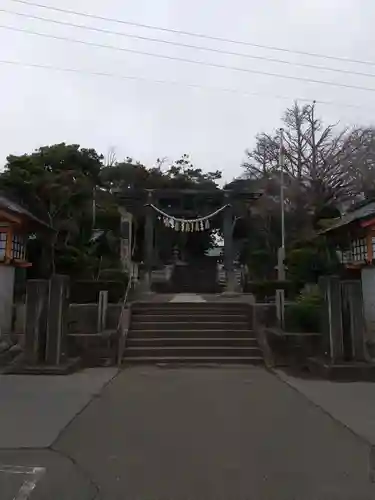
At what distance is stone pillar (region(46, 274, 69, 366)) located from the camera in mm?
10336

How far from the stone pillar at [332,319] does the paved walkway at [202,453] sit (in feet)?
7.94

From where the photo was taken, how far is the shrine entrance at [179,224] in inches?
978

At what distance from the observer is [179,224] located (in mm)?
24922

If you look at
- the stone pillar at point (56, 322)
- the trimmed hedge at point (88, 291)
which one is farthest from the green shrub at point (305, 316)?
the stone pillar at point (56, 322)

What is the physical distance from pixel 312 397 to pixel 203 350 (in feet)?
15.1

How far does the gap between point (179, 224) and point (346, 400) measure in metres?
17.7

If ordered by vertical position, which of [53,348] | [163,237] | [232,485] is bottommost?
[232,485]

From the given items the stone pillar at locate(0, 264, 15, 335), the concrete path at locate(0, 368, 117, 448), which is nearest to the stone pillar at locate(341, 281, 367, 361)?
the concrete path at locate(0, 368, 117, 448)

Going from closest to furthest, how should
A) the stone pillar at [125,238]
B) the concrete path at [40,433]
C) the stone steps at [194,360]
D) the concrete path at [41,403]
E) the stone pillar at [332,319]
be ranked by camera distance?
the concrete path at [40,433]
the concrete path at [41,403]
the stone pillar at [332,319]
the stone steps at [194,360]
the stone pillar at [125,238]

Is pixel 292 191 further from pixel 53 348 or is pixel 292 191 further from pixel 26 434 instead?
pixel 26 434

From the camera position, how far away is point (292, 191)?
27719 millimetres

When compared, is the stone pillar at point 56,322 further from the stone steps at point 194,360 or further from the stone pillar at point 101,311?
the stone pillar at point 101,311

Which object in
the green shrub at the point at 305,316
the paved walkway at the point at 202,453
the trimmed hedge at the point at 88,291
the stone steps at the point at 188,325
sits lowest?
the paved walkway at the point at 202,453

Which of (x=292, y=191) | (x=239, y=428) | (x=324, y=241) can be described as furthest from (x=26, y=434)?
(x=292, y=191)
